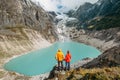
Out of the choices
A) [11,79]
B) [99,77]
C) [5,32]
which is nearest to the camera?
[99,77]

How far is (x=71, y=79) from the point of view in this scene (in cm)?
2486

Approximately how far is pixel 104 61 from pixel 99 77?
27.7 m

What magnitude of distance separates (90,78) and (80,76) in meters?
2.64

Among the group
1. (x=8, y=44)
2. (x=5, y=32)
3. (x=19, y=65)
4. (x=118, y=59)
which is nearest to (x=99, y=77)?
(x=118, y=59)

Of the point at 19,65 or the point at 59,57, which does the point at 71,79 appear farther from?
the point at 19,65

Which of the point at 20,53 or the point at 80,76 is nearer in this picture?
the point at 80,76

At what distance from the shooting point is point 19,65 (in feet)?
415

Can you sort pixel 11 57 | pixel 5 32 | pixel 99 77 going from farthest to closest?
pixel 5 32 < pixel 11 57 < pixel 99 77

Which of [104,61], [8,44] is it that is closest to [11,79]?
[104,61]

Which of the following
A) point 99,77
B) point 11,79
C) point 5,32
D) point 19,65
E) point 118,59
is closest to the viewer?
point 99,77

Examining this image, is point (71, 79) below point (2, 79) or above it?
above

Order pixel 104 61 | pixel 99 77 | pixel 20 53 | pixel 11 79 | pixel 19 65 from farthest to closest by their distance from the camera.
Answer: pixel 20 53, pixel 19 65, pixel 11 79, pixel 104 61, pixel 99 77

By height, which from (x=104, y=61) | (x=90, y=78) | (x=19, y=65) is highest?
(x=90, y=78)

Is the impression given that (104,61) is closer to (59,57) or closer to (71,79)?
(59,57)
